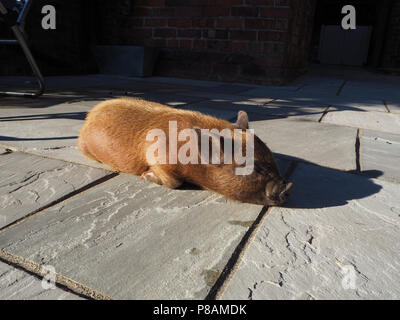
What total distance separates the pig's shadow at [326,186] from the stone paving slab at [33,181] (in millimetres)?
1270

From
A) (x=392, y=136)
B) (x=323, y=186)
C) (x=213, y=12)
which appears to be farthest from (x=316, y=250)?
(x=213, y=12)

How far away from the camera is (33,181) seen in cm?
190

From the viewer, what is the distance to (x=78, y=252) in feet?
4.26

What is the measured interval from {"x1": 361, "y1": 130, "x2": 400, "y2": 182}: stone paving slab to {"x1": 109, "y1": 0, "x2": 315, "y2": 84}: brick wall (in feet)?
13.1

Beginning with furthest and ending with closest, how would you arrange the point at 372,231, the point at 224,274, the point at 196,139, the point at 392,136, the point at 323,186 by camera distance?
the point at 392,136
the point at 323,186
the point at 196,139
the point at 372,231
the point at 224,274

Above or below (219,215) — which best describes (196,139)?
above

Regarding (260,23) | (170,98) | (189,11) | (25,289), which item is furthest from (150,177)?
(189,11)

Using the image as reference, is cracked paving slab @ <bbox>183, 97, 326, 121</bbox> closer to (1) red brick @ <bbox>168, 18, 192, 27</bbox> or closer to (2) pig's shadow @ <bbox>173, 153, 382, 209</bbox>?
(2) pig's shadow @ <bbox>173, 153, 382, 209</bbox>

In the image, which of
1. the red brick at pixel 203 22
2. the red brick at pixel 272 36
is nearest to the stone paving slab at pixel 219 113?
the red brick at pixel 272 36

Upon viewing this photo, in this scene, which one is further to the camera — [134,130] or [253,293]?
[134,130]

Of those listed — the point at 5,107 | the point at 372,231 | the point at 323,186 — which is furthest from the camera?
the point at 5,107

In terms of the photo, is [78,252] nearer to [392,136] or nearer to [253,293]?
[253,293]

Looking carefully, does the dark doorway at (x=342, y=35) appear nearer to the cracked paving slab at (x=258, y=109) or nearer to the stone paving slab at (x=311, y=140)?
the cracked paving slab at (x=258, y=109)

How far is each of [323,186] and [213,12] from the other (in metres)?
6.23
